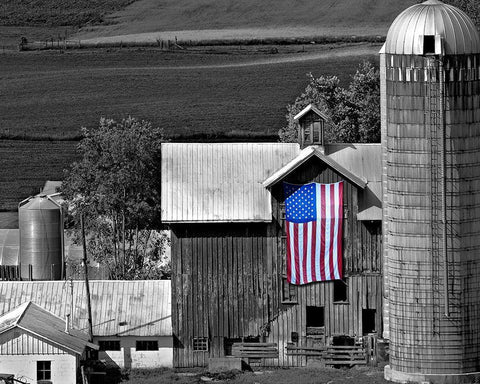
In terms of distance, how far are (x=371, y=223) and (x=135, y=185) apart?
15.2m

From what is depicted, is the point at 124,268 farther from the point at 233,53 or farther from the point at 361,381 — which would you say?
the point at 233,53

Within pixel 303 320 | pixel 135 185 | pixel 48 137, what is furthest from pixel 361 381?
pixel 48 137

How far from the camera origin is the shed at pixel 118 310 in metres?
67.8

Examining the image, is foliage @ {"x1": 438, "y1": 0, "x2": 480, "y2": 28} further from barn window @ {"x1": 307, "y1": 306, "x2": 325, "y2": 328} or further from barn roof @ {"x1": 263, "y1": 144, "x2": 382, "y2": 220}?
barn window @ {"x1": 307, "y1": 306, "x2": 325, "y2": 328}

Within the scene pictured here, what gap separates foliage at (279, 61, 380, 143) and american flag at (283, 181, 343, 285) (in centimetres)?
2053

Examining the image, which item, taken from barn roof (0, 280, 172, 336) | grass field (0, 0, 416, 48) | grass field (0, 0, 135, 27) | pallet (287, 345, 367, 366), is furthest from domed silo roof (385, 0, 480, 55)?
grass field (0, 0, 135, 27)

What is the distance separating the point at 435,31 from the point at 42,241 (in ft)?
74.4

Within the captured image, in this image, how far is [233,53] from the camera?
135625 millimetres

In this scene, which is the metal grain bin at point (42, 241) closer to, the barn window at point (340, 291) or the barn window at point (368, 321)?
the barn window at point (340, 291)

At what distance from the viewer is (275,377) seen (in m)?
65.5

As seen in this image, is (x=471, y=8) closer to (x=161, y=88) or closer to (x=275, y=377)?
(x=161, y=88)

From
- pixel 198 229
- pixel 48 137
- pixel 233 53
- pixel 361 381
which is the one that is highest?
pixel 233 53

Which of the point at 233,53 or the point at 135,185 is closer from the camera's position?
the point at 135,185

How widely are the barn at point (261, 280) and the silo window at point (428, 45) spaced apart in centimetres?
676
